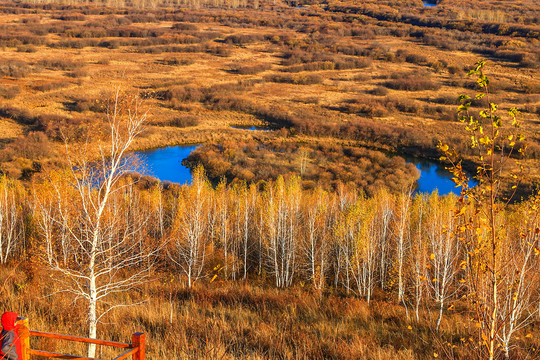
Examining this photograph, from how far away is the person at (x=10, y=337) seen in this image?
545 cm

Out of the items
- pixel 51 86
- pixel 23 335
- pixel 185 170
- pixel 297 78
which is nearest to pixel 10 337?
pixel 23 335

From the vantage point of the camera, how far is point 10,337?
5461mm

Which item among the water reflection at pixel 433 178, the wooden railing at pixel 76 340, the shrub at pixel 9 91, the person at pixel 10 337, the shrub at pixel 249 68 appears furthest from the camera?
the shrub at pixel 249 68

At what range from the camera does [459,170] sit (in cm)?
495

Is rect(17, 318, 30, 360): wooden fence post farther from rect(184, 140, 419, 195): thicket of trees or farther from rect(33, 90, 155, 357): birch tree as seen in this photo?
rect(184, 140, 419, 195): thicket of trees

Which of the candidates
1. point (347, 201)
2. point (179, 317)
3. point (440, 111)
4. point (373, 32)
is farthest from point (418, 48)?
point (179, 317)

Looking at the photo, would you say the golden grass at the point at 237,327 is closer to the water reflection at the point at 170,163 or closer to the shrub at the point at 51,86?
the water reflection at the point at 170,163

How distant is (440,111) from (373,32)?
82.5m

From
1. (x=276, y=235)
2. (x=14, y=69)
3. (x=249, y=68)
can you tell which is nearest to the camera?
(x=276, y=235)

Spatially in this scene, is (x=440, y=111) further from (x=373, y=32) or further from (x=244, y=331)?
(x=373, y=32)

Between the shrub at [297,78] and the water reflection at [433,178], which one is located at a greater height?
the shrub at [297,78]

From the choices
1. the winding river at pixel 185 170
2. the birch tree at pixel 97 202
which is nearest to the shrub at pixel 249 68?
the winding river at pixel 185 170

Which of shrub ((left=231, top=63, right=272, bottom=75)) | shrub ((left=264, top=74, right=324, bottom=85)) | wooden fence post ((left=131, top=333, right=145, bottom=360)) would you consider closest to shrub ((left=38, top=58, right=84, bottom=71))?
shrub ((left=231, top=63, right=272, bottom=75))

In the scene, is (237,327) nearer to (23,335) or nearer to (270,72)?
(23,335)
